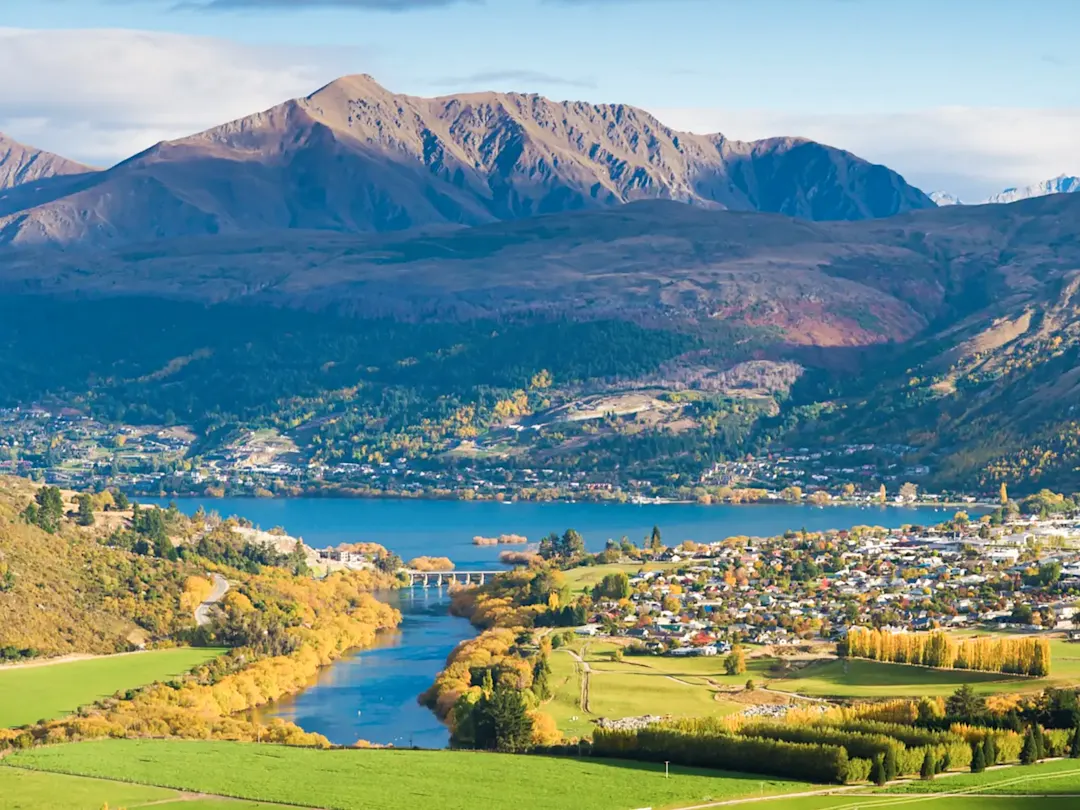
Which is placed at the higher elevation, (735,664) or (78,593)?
(78,593)

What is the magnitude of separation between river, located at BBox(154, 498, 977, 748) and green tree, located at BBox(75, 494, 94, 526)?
16953 millimetres

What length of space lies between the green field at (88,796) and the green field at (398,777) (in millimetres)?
822

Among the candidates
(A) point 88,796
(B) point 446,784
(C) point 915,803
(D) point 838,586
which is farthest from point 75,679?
(C) point 915,803

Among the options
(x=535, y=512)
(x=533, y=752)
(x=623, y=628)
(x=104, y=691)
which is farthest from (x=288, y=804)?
(x=535, y=512)

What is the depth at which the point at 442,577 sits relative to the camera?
142 meters

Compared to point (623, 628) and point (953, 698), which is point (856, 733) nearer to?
point (953, 698)

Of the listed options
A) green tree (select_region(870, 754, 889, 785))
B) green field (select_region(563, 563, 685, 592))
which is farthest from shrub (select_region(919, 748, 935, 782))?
green field (select_region(563, 563, 685, 592))

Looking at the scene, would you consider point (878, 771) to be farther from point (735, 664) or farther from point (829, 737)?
point (735, 664)

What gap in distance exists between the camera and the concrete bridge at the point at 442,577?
458 feet

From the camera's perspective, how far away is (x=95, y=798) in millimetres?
60406

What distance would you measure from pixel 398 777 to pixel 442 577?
257 ft

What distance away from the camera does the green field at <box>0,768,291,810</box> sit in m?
59.2

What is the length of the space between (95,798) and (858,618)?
153 feet

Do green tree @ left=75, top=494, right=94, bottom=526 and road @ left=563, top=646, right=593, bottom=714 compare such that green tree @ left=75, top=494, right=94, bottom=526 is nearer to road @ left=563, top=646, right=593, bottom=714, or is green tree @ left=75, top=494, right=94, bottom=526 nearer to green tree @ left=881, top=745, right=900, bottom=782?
road @ left=563, top=646, right=593, bottom=714
